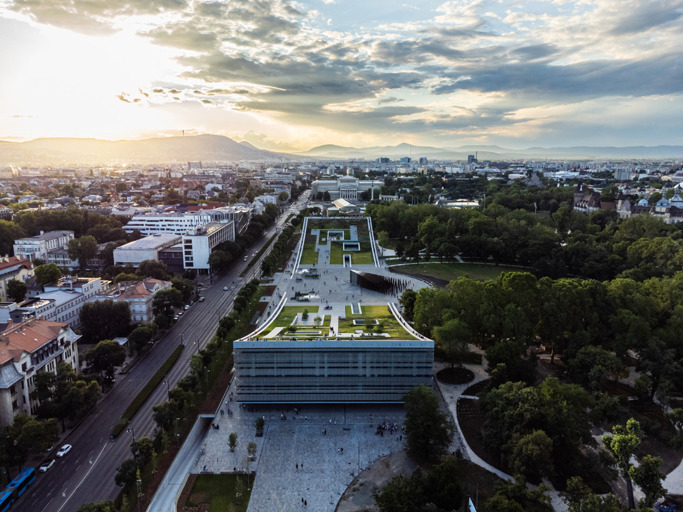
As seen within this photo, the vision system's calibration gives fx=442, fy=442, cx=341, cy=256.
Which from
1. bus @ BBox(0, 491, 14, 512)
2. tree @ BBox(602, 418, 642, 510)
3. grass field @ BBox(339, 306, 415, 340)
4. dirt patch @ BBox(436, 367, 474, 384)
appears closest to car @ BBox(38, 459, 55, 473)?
bus @ BBox(0, 491, 14, 512)

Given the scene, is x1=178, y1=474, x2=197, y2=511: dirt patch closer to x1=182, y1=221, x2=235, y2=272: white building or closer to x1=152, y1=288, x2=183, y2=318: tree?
x1=152, y1=288, x2=183, y2=318: tree

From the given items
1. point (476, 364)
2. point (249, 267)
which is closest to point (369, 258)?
point (249, 267)

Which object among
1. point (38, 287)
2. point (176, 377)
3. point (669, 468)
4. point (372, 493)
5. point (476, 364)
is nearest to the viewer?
point (372, 493)

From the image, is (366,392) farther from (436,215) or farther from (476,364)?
(436,215)

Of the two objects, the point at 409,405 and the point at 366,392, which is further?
the point at 366,392

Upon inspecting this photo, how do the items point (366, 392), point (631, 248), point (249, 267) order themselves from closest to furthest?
point (366, 392) < point (631, 248) < point (249, 267)

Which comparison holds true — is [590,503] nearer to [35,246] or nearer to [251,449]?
[251,449]

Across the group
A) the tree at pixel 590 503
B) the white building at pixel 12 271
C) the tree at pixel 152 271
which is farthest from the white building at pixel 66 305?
the tree at pixel 590 503
